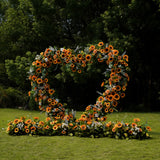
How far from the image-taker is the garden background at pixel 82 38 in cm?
1521

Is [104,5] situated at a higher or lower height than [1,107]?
higher

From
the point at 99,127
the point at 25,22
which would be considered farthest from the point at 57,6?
the point at 99,127

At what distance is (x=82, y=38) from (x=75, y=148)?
12.3 meters

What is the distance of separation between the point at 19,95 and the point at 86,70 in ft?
14.4

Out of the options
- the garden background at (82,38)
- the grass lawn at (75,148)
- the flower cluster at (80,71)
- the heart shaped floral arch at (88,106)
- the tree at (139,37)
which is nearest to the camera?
the grass lawn at (75,148)

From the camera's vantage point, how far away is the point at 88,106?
7.37m

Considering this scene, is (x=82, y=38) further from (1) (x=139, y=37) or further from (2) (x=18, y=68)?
(2) (x=18, y=68)

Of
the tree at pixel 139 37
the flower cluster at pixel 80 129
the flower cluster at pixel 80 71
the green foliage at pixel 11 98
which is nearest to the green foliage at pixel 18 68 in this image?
the green foliage at pixel 11 98

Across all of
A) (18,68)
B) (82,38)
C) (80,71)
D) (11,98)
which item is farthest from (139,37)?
(80,71)

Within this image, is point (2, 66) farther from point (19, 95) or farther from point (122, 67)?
point (122, 67)

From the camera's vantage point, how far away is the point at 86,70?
14.6 metres

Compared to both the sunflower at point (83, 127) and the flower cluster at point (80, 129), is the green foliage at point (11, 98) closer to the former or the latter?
the flower cluster at point (80, 129)

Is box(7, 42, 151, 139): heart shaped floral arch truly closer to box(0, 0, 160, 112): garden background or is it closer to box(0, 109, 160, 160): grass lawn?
box(0, 109, 160, 160): grass lawn

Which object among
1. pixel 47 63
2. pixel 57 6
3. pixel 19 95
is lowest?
pixel 19 95
